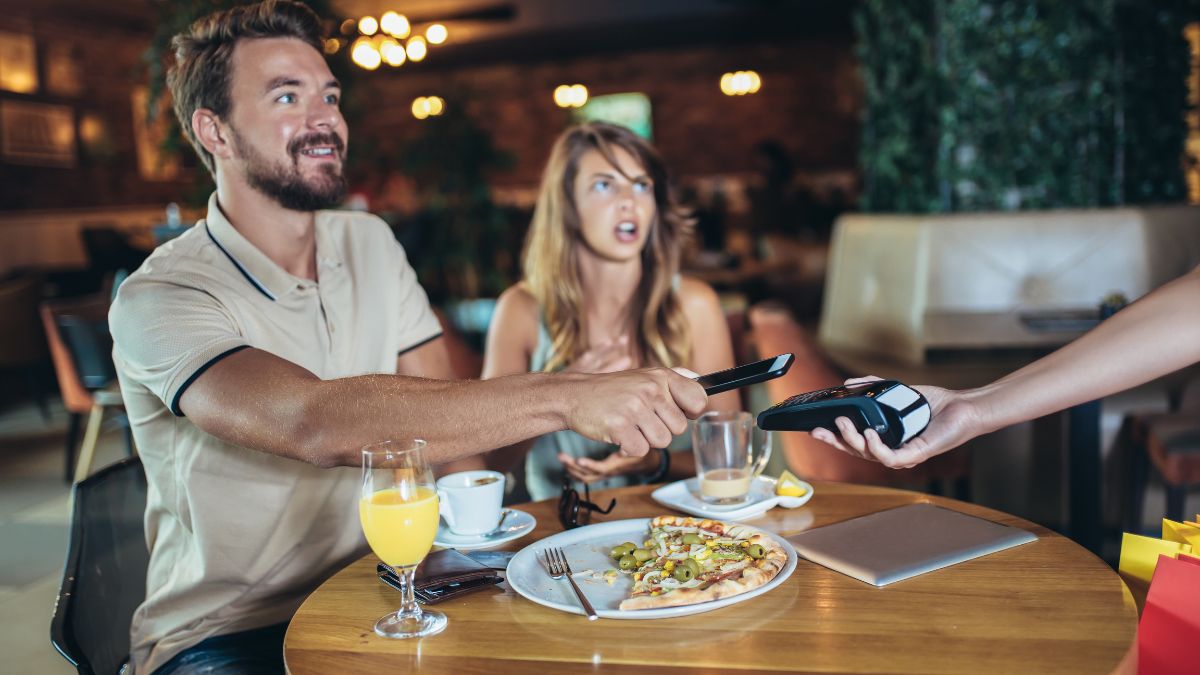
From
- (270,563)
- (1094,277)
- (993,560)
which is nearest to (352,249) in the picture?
(270,563)

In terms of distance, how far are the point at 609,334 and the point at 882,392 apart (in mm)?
1232

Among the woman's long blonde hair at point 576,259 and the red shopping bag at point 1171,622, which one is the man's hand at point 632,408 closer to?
the red shopping bag at point 1171,622

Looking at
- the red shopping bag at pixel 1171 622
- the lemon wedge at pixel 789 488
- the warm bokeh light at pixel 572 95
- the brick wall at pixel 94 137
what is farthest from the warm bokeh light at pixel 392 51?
the red shopping bag at pixel 1171 622

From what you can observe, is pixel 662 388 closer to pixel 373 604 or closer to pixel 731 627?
pixel 731 627

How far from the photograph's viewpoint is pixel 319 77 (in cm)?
175

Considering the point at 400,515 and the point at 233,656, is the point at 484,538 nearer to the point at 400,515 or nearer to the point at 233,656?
the point at 400,515

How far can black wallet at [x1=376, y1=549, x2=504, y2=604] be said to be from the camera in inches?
44.1

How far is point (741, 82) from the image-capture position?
37.4 ft

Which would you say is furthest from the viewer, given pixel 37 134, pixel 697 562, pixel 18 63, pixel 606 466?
pixel 37 134

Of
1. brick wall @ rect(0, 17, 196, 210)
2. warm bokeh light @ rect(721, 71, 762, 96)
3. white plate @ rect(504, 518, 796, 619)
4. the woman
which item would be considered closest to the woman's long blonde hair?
the woman

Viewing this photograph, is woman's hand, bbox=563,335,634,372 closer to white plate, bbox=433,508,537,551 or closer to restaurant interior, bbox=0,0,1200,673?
restaurant interior, bbox=0,0,1200,673

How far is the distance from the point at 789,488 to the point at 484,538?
1.56 feet

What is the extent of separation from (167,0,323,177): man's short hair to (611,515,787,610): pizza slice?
1.12 meters

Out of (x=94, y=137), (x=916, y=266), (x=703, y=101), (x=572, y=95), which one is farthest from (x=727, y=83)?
(x=916, y=266)
